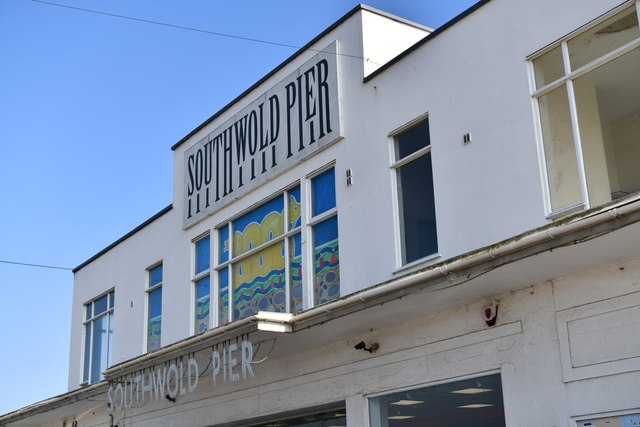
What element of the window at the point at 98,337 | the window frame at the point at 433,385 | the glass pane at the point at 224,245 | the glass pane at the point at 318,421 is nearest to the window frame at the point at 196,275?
the glass pane at the point at 224,245

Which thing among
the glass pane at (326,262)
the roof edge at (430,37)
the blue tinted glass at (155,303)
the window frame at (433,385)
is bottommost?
the window frame at (433,385)

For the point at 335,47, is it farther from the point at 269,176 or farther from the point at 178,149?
the point at 178,149

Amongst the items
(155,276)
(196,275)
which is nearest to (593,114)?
(196,275)

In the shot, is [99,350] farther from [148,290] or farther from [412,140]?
[412,140]

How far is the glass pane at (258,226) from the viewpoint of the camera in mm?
15711

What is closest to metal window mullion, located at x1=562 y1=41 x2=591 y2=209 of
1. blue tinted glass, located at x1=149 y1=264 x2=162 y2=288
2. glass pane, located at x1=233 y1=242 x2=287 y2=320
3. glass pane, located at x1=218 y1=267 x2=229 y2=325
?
glass pane, located at x1=233 y1=242 x2=287 y2=320

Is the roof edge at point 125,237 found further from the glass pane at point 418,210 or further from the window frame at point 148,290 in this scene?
the glass pane at point 418,210

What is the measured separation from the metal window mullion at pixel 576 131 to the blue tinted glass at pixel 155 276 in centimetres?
1093

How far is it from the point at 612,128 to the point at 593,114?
1.14 feet

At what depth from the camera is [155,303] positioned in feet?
63.2

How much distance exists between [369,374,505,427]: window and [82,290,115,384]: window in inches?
389

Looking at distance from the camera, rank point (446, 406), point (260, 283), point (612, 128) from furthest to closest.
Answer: point (260, 283)
point (446, 406)
point (612, 128)

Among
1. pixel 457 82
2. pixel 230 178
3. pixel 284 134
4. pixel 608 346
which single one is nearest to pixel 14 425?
pixel 230 178

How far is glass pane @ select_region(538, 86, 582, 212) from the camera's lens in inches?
418
